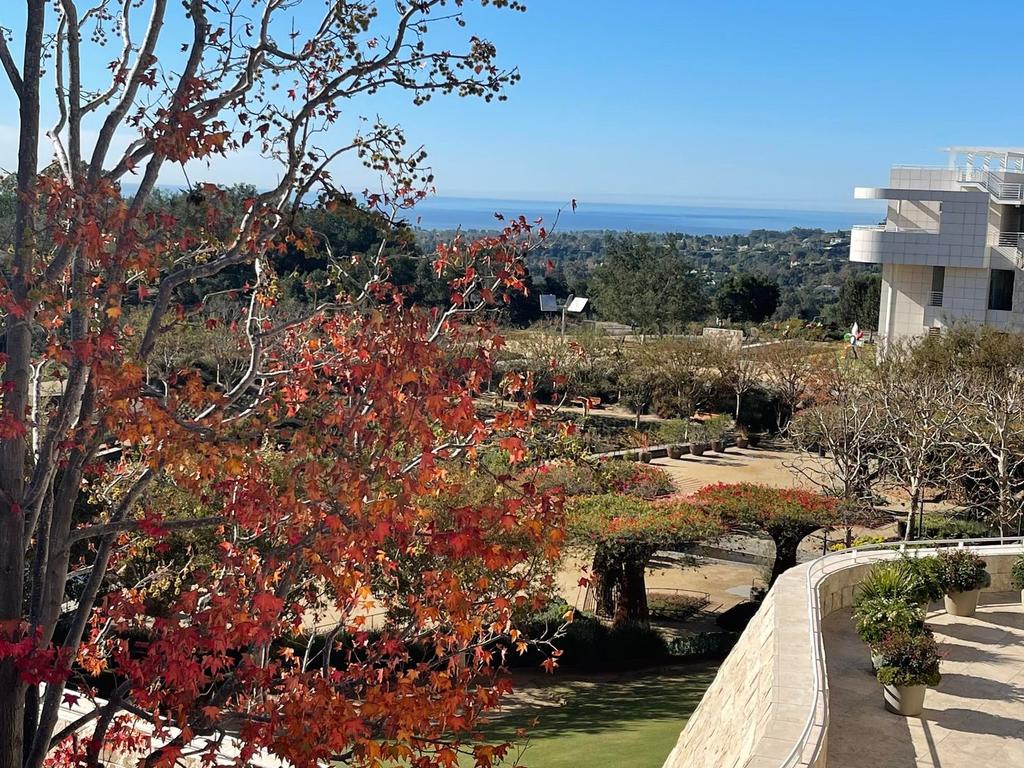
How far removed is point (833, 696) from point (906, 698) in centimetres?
71

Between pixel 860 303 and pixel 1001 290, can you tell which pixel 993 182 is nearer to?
pixel 1001 290

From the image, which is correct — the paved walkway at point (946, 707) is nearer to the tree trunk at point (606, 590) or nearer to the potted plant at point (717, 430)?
the tree trunk at point (606, 590)

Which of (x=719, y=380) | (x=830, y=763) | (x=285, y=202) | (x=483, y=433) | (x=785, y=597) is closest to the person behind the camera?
(x=483, y=433)

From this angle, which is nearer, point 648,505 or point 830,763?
point 830,763

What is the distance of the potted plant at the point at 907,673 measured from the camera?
9.58 meters

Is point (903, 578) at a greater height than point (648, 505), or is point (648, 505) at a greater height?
point (903, 578)

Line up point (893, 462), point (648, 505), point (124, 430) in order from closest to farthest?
point (124, 430) → point (648, 505) → point (893, 462)

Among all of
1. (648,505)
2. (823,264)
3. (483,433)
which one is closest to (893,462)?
(648,505)

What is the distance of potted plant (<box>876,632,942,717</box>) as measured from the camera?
958 cm

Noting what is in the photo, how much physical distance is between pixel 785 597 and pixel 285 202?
682 centimetres

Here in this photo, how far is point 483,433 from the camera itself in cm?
707

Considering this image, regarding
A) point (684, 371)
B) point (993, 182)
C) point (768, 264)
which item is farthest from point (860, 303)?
point (768, 264)

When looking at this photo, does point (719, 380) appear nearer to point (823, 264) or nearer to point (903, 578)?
point (903, 578)

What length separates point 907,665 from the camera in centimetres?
957
